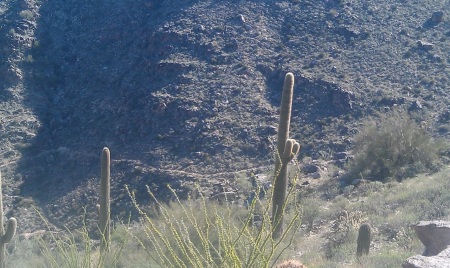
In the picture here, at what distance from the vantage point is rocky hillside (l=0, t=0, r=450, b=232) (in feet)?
88.0

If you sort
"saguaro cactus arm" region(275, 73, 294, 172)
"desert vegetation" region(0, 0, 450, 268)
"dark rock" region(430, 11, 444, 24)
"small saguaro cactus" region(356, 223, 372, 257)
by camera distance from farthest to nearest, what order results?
"dark rock" region(430, 11, 444, 24) < "desert vegetation" region(0, 0, 450, 268) < "saguaro cactus arm" region(275, 73, 294, 172) < "small saguaro cactus" region(356, 223, 372, 257)

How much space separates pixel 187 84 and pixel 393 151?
1043cm

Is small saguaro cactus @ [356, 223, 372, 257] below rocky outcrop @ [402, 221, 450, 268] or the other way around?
below

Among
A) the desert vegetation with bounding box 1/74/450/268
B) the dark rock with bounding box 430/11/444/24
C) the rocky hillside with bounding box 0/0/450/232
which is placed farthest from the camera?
the dark rock with bounding box 430/11/444/24

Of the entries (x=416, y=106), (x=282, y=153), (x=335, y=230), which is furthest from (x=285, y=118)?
(x=416, y=106)

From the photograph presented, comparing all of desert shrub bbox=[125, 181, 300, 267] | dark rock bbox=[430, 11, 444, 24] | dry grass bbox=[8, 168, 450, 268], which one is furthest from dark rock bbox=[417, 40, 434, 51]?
desert shrub bbox=[125, 181, 300, 267]

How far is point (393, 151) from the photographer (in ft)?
80.2

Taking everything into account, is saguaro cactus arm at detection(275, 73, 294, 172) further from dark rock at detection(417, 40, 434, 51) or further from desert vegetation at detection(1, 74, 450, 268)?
dark rock at detection(417, 40, 434, 51)

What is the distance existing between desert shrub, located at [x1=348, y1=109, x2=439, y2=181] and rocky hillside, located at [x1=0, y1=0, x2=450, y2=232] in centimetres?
239

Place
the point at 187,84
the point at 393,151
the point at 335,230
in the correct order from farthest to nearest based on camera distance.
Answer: the point at 187,84 < the point at 393,151 < the point at 335,230

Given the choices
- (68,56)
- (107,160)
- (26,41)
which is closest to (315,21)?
(68,56)

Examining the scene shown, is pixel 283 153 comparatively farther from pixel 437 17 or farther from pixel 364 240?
pixel 437 17

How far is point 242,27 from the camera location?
34469 millimetres

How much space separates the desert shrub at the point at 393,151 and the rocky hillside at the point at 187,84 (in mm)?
2393
